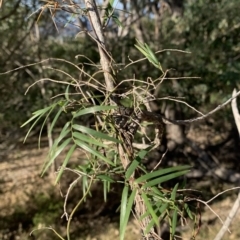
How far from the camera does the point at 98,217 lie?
190 inches

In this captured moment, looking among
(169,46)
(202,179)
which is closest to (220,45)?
(169,46)

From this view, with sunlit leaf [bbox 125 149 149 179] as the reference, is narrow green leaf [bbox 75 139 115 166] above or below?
above

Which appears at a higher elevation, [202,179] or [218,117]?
[218,117]

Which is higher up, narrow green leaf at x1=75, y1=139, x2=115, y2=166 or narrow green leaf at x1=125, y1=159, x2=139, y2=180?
narrow green leaf at x1=75, y1=139, x2=115, y2=166

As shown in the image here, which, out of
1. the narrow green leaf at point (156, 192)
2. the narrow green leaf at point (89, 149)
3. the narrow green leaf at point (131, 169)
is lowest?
the narrow green leaf at point (156, 192)

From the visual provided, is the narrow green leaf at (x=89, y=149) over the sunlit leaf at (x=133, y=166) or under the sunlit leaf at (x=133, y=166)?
over

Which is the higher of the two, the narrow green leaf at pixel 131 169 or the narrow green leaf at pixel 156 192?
the narrow green leaf at pixel 131 169

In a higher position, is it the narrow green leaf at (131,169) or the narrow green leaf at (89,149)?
the narrow green leaf at (89,149)

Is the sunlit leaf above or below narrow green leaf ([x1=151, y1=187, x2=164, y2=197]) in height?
above

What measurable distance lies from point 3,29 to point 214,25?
2060mm

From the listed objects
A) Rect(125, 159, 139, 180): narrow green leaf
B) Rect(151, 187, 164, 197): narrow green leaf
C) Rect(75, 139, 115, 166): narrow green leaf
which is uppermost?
Rect(75, 139, 115, 166): narrow green leaf

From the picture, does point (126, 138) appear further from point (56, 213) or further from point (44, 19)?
point (44, 19)

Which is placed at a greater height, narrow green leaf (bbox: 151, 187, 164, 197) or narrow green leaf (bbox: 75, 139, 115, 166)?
narrow green leaf (bbox: 75, 139, 115, 166)

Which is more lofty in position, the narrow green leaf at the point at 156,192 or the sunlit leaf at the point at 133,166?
the sunlit leaf at the point at 133,166
